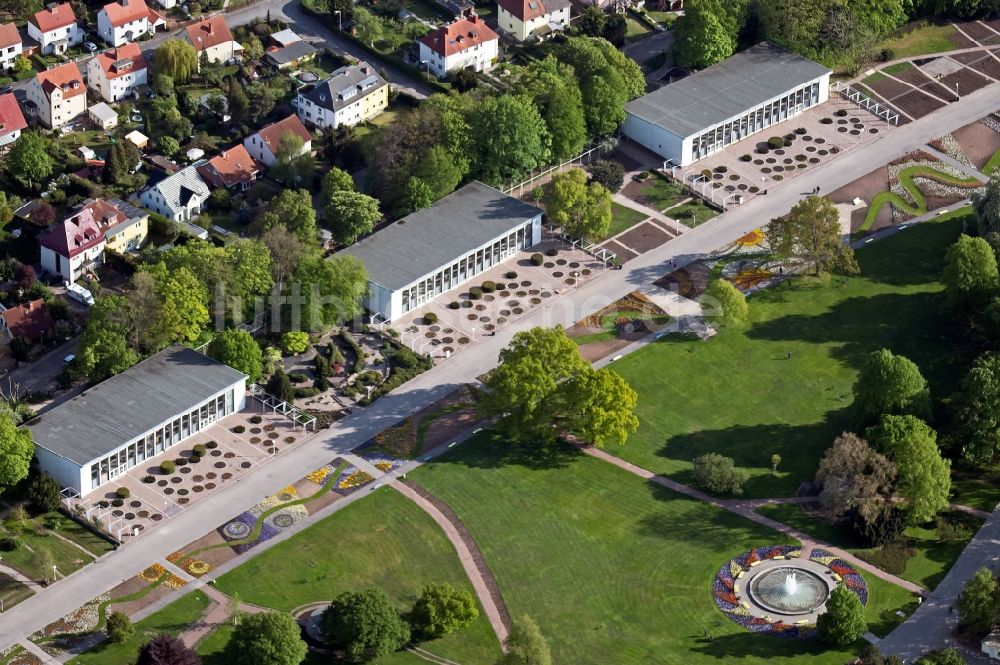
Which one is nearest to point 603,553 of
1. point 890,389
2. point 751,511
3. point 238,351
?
point 751,511

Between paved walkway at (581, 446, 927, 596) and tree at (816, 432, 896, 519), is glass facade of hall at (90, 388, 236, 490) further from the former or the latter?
tree at (816, 432, 896, 519)

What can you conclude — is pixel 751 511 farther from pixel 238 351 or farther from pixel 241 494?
pixel 238 351

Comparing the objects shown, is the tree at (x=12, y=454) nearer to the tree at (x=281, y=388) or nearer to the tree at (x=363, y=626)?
the tree at (x=281, y=388)

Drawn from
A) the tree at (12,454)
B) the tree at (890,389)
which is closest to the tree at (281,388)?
the tree at (12,454)

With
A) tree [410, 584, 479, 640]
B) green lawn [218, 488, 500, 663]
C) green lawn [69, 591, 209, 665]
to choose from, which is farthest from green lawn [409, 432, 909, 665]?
green lawn [69, 591, 209, 665]

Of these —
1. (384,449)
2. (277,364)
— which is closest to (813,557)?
(384,449)

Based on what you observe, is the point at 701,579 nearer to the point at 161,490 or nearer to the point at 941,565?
the point at 941,565
